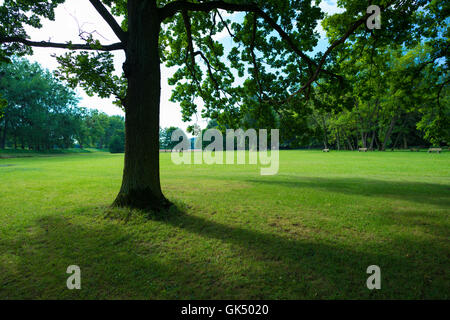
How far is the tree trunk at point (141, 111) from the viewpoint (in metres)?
5.93

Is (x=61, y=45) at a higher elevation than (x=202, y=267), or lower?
higher

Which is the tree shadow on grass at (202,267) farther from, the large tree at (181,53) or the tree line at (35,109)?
the tree line at (35,109)

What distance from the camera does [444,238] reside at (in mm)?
4383

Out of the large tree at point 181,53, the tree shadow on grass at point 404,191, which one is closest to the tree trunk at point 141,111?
the large tree at point 181,53

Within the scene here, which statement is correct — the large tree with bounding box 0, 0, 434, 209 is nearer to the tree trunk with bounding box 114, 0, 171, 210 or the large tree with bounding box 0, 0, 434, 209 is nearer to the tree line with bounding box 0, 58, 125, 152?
the tree trunk with bounding box 114, 0, 171, 210

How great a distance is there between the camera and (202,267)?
135 inches

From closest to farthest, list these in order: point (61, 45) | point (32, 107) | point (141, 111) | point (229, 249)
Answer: point (229, 249) < point (141, 111) < point (61, 45) < point (32, 107)

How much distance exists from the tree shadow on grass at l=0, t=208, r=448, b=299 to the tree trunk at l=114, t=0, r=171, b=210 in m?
1.44

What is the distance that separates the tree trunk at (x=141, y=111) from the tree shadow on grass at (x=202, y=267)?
1.44 meters

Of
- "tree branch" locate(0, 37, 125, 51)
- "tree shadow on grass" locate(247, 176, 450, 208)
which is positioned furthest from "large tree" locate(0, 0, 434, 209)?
"tree shadow on grass" locate(247, 176, 450, 208)

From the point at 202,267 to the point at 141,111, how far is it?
454 cm

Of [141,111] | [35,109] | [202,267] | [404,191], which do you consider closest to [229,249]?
[202,267]

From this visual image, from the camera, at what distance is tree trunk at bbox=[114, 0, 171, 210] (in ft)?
19.5

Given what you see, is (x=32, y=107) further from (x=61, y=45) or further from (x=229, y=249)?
(x=229, y=249)
